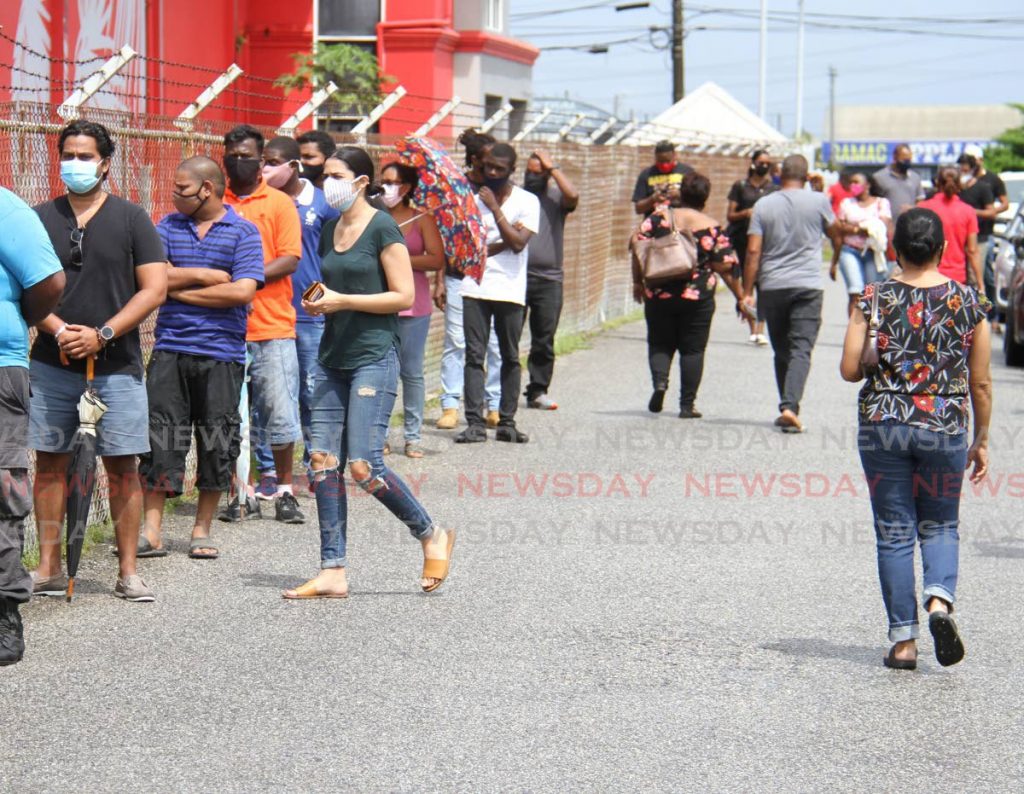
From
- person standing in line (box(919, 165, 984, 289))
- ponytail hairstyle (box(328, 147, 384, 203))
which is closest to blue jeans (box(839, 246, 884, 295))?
person standing in line (box(919, 165, 984, 289))

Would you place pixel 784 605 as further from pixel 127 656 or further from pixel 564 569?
pixel 127 656

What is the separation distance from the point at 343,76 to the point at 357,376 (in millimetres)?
20929

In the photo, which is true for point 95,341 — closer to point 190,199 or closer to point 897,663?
point 190,199

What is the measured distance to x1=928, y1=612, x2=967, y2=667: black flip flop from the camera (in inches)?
234

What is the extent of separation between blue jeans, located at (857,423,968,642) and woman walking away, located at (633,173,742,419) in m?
6.38

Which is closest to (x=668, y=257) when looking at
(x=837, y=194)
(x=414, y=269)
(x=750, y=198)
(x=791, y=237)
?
(x=791, y=237)

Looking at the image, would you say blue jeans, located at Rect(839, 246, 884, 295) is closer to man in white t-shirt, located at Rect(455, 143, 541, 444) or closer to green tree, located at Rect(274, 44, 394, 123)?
man in white t-shirt, located at Rect(455, 143, 541, 444)

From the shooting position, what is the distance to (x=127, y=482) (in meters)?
7.13

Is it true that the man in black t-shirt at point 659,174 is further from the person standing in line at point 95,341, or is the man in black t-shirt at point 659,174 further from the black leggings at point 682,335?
the person standing in line at point 95,341

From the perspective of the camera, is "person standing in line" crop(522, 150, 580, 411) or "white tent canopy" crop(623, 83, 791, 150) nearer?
"person standing in line" crop(522, 150, 580, 411)

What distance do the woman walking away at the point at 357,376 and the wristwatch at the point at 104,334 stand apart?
825mm

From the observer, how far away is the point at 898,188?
17797mm

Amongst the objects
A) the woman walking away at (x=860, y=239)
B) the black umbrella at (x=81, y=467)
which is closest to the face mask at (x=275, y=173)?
the black umbrella at (x=81, y=467)

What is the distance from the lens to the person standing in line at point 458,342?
37.1 ft
